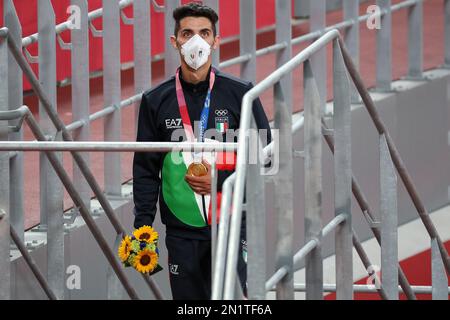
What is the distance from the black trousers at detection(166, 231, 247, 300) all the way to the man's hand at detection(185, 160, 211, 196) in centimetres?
26

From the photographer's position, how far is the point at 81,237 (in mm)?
8859

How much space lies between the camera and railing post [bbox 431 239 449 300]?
25.8 feet

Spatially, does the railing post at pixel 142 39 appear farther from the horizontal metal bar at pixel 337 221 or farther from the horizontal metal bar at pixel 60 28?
the horizontal metal bar at pixel 337 221

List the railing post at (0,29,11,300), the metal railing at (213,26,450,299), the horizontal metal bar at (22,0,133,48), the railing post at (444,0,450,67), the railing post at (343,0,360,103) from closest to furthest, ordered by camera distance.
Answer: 1. the metal railing at (213,26,450,299)
2. the railing post at (0,29,11,300)
3. the horizontal metal bar at (22,0,133,48)
4. the railing post at (343,0,360,103)
5. the railing post at (444,0,450,67)

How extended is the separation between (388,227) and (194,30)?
1221 millimetres

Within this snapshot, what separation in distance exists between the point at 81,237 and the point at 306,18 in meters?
7.12

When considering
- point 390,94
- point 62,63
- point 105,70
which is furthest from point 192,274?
point 390,94

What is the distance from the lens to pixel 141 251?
247 inches

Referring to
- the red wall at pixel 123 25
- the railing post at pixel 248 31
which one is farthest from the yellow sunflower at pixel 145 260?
the railing post at pixel 248 31

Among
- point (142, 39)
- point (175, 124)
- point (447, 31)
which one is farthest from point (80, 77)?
point (447, 31)

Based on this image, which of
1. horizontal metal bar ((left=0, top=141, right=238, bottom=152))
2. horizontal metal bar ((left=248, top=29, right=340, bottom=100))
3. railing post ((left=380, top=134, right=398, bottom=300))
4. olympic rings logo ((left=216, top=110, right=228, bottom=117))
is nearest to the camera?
horizontal metal bar ((left=248, top=29, right=340, bottom=100))

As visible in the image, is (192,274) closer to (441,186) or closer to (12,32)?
(12,32)

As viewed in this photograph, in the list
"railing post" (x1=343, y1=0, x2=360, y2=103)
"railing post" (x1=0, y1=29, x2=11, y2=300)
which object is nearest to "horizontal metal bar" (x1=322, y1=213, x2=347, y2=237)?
"railing post" (x1=0, y1=29, x2=11, y2=300)

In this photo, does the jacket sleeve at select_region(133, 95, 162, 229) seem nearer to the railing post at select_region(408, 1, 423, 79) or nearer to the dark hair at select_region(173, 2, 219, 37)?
the dark hair at select_region(173, 2, 219, 37)
